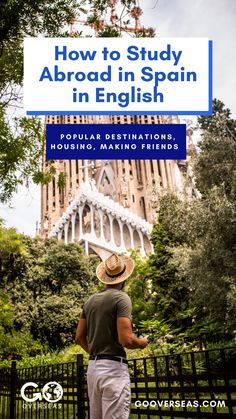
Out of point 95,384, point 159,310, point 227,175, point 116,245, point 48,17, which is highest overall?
point 116,245

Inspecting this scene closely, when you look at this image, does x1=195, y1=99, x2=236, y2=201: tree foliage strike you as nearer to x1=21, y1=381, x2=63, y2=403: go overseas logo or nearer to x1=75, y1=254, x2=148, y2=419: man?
x1=21, y1=381, x2=63, y2=403: go overseas logo

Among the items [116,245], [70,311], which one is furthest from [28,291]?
[116,245]

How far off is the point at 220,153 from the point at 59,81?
9771mm

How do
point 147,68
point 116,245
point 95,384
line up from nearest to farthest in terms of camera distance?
point 95,384, point 147,68, point 116,245

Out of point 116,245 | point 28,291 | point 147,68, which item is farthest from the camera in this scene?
point 116,245

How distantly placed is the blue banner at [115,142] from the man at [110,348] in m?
3.02

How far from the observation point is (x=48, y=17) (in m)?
5.51

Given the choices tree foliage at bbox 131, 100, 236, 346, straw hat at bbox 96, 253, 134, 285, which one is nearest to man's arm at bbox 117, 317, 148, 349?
straw hat at bbox 96, 253, 134, 285

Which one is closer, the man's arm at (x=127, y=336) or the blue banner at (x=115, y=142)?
the man's arm at (x=127, y=336)

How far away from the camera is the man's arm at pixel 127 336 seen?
8.51 ft

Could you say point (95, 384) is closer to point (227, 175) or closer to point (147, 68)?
point (147, 68)

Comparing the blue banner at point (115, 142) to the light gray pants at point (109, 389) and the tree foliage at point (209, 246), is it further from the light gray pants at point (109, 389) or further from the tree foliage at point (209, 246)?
the tree foliage at point (209, 246)

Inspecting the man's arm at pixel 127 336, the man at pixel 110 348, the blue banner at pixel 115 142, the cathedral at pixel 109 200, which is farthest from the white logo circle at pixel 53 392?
the cathedral at pixel 109 200

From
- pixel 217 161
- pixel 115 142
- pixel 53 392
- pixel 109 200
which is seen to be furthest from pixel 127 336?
pixel 109 200
